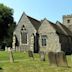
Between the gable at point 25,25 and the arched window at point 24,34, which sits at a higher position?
the gable at point 25,25

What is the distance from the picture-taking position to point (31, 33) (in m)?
64.2

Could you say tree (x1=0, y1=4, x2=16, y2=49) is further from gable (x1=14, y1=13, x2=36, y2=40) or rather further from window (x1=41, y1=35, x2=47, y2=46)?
window (x1=41, y1=35, x2=47, y2=46)

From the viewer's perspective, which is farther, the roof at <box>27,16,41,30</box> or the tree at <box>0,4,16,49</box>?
the tree at <box>0,4,16,49</box>

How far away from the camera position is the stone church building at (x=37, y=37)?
62.6 m

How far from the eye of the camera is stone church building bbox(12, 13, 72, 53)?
62.6 metres

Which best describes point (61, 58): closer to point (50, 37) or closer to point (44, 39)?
point (50, 37)

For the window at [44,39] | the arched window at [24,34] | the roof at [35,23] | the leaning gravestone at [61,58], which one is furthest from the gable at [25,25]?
the leaning gravestone at [61,58]

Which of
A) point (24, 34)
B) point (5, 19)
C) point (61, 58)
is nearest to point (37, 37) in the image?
point (24, 34)

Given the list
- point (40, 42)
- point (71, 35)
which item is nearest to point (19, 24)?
point (40, 42)

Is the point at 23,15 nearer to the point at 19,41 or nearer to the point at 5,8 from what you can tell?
the point at 19,41

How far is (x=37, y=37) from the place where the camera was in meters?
64.6

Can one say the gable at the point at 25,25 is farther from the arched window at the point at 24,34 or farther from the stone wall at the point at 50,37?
the stone wall at the point at 50,37

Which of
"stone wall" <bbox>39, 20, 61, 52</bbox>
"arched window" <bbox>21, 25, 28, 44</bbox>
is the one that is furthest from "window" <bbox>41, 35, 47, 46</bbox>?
"arched window" <bbox>21, 25, 28, 44</bbox>

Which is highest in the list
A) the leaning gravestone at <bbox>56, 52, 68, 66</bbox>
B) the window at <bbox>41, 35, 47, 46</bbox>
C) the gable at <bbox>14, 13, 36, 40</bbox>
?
the gable at <bbox>14, 13, 36, 40</bbox>
